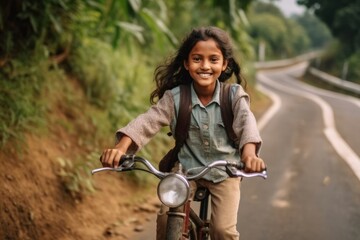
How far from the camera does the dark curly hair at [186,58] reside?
2737 mm

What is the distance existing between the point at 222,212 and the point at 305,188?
318cm

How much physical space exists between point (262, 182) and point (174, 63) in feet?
11.1

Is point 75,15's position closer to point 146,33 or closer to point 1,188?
point 1,188

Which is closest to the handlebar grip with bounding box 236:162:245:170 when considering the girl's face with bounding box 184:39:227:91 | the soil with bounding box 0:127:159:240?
the girl's face with bounding box 184:39:227:91

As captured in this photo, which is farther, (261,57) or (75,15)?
(261,57)

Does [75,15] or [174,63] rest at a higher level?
[75,15]

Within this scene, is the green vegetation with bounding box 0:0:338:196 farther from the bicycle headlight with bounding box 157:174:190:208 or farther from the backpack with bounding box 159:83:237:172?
the bicycle headlight with bounding box 157:174:190:208

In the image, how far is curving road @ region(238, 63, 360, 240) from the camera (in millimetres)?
4488

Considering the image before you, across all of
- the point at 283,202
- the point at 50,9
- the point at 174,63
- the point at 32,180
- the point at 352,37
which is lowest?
the point at 283,202

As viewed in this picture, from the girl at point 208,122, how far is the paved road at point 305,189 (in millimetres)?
1637

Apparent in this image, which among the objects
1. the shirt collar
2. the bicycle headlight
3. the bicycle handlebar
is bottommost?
the bicycle headlight

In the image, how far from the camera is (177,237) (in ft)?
7.73

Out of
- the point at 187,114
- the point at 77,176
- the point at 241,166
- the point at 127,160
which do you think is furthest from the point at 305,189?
the point at 127,160

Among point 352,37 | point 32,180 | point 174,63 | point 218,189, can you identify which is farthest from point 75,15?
point 352,37
